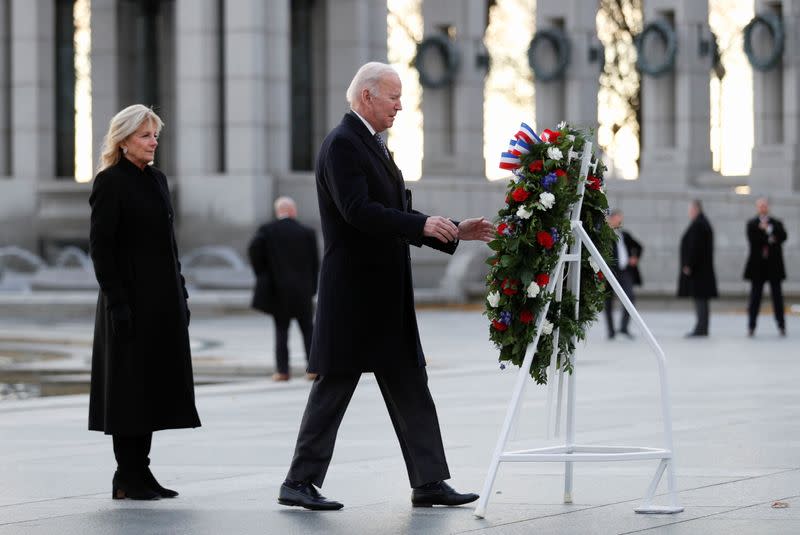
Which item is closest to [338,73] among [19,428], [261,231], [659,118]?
[659,118]

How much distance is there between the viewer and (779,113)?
37031 mm

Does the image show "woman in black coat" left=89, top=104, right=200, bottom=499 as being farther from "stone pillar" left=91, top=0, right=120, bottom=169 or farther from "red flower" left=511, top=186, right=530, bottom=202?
"stone pillar" left=91, top=0, right=120, bottom=169

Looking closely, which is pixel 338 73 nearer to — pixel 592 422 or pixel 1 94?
pixel 1 94

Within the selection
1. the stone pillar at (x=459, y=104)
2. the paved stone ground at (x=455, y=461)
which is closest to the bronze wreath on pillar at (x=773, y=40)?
the stone pillar at (x=459, y=104)

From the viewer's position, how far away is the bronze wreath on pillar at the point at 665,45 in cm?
3775

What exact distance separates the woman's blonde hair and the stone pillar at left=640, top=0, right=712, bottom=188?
30093mm

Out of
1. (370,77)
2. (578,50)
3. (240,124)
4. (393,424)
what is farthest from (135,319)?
(578,50)

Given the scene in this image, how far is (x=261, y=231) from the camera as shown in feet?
54.0

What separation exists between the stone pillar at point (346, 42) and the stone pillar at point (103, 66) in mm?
5311

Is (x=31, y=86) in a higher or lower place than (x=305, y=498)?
higher

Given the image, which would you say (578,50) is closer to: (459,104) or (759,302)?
(459,104)

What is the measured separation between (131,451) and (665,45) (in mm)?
30776

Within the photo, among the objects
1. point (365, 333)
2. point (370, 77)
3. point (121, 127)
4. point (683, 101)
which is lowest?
point (365, 333)

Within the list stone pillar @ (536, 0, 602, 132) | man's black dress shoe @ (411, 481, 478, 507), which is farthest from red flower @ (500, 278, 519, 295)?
stone pillar @ (536, 0, 602, 132)
